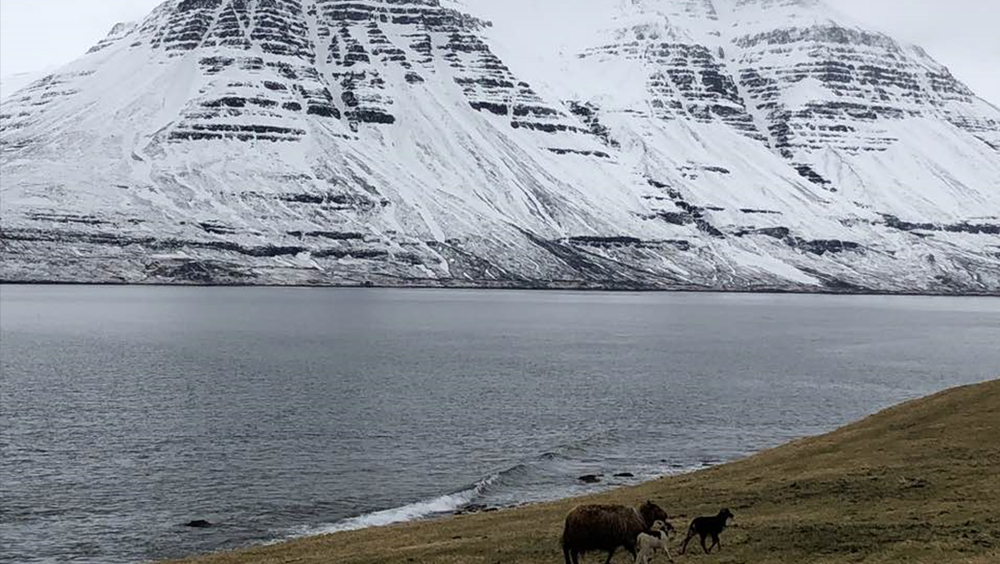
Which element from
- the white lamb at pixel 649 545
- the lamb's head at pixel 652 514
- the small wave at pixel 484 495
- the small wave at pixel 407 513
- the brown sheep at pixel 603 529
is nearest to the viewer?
the white lamb at pixel 649 545

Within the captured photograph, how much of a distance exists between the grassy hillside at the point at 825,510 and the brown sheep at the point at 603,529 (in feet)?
6.55

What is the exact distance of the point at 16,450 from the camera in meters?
87.1

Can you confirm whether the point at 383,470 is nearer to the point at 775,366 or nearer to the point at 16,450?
the point at 16,450

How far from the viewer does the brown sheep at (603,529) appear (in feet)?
112

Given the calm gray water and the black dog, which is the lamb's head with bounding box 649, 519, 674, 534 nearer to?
the black dog

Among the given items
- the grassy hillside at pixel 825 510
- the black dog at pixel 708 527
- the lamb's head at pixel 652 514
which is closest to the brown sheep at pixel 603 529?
the lamb's head at pixel 652 514

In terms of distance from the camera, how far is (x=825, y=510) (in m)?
43.5

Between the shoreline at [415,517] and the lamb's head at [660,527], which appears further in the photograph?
the shoreline at [415,517]

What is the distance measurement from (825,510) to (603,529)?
13.4 meters

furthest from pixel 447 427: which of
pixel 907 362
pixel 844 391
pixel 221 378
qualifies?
pixel 907 362

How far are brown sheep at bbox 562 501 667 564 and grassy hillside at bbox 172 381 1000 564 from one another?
200 centimetres

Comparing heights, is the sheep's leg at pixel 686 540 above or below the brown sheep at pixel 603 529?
below

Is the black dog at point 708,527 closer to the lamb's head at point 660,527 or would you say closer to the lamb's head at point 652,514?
the lamb's head at point 660,527

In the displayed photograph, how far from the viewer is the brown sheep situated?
3422 cm
